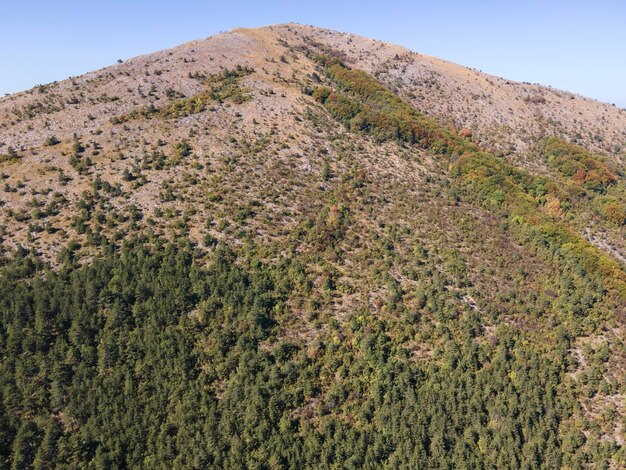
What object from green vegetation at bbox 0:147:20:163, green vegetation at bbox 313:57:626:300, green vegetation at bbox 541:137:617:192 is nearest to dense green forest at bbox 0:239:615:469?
green vegetation at bbox 313:57:626:300

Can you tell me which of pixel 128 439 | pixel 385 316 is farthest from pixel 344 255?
pixel 128 439

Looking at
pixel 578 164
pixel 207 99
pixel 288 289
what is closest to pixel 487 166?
pixel 578 164

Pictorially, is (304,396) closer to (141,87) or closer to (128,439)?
(128,439)

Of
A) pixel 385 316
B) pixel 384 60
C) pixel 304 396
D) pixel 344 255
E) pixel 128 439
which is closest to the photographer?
pixel 128 439

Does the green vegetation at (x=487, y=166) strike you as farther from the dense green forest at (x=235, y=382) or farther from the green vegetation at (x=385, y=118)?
the dense green forest at (x=235, y=382)

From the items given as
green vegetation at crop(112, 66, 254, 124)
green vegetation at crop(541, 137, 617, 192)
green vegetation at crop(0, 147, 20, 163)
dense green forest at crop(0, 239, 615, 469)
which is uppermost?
green vegetation at crop(112, 66, 254, 124)

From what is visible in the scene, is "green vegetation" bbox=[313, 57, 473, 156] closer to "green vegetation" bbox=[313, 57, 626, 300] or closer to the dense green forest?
"green vegetation" bbox=[313, 57, 626, 300]

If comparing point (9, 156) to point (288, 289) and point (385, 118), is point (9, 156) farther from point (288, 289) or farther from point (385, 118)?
point (385, 118)
